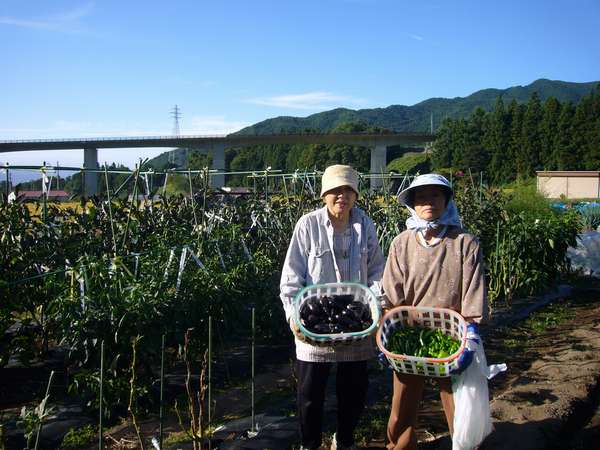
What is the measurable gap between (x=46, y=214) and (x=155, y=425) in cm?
211

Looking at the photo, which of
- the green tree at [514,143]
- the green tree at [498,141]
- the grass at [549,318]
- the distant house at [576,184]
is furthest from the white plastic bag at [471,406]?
the green tree at [498,141]

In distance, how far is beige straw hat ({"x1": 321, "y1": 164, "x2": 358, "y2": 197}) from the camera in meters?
2.56

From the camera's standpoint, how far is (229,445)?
2.78m

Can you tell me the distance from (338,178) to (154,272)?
147cm

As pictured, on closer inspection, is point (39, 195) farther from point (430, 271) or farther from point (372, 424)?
point (430, 271)

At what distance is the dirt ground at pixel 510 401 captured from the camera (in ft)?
9.75

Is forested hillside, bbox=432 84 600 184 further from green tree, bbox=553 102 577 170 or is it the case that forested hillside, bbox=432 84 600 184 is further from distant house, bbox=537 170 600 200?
distant house, bbox=537 170 600 200

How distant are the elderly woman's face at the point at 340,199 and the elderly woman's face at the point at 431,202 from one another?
324 mm

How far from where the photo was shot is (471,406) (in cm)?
233

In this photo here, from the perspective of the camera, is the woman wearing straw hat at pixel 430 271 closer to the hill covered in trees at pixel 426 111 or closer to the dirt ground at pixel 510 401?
the dirt ground at pixel 510 401

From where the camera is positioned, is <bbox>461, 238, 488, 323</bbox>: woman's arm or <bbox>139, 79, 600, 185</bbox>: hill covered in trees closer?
<bbox>461, 238, 488, 323</bbox>: woman's arm

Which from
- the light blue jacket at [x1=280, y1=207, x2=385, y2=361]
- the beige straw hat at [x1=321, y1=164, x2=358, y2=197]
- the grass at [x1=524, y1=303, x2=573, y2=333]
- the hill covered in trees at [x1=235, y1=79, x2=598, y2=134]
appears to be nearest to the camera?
the beige straw hat at [x1=321, y1=164, x2=358, y2=197]

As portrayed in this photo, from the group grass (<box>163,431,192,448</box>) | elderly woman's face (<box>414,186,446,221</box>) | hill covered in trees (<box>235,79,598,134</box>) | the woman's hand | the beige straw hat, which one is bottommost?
grass (<box>163,431,192,448</box>)

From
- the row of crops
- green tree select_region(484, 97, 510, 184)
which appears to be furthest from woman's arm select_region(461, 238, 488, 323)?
green tree select_region(484, 97, 510, 184)
